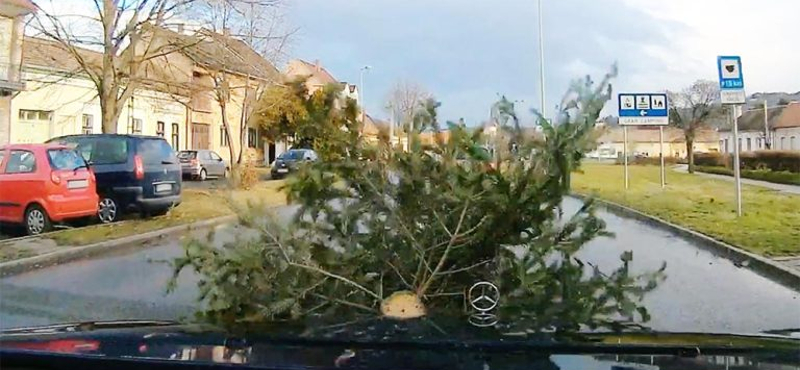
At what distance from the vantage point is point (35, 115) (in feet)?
35.1

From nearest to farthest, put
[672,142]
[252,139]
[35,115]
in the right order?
1. [252,139]
2. [35,115]
3. [672,142]

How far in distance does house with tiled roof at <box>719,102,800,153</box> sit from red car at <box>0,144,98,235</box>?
880 centimetres

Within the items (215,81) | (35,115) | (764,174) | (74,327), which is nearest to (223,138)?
(215,81)

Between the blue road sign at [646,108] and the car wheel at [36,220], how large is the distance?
7.06 meters

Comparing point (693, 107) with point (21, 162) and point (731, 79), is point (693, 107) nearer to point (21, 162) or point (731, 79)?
point (731, 79)

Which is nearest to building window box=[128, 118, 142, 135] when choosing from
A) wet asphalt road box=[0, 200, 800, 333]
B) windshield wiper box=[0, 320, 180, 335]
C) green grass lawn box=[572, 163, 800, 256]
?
wet asphalt road box=[0, 200, 800, 333]

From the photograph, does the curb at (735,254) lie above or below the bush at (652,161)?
below

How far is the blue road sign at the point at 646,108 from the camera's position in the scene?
703cm

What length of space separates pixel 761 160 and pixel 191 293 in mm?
11137

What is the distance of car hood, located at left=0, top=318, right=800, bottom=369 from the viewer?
6.89 feet

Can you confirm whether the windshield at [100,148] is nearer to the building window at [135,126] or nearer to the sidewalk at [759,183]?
the building window at [135,126]

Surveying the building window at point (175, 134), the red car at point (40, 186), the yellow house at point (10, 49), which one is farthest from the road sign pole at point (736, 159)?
the yellow house at point (10, 49)

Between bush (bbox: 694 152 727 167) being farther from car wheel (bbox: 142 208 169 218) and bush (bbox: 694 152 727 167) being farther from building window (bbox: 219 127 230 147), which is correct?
car wheel (bbox: 142 208 169 218)

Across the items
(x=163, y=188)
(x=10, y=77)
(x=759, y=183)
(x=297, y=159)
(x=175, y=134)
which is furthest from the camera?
(x=759, y=183)
